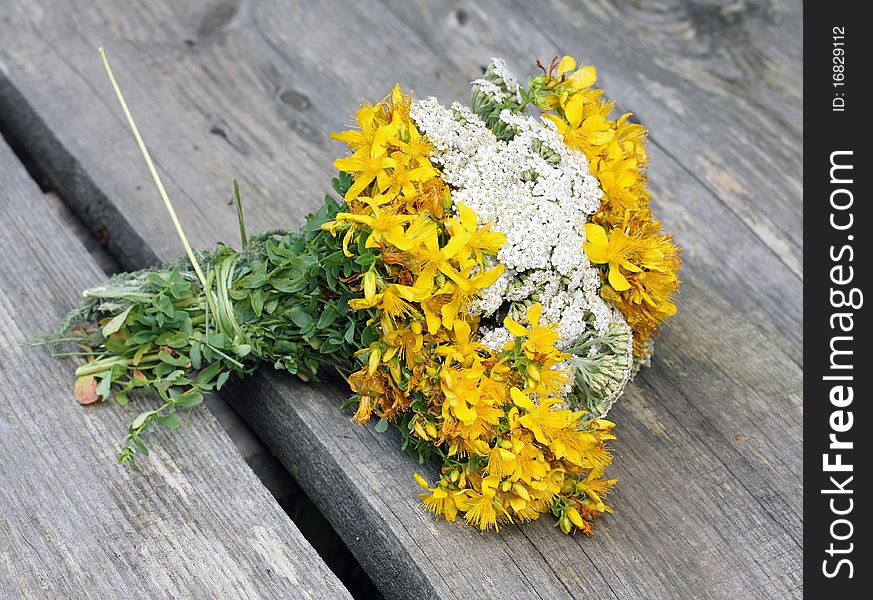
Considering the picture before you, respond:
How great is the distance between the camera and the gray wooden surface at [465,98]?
1806 mm

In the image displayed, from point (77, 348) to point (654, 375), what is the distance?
1.25 metres

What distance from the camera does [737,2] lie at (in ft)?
10.6

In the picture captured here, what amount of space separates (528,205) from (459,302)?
24 centimetres

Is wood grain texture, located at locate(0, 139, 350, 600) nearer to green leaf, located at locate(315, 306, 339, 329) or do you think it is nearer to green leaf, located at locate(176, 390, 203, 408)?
green leaf, located at locate(176, 390, 203, 408)

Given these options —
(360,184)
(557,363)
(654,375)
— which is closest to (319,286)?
(360,184)

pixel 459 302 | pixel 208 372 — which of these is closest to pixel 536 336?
pixel 459 302

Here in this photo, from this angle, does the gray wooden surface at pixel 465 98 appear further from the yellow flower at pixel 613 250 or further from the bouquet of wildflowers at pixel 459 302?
the yellow flower at pixel 613 250

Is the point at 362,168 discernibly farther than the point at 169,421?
No

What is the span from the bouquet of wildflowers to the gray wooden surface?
98 millimetres

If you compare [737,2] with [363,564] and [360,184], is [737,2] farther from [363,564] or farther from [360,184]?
[363,564]

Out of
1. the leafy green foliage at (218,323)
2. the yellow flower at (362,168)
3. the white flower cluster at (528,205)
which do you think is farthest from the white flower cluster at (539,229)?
the leafy green foliage at (218,323)

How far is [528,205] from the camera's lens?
1778mm

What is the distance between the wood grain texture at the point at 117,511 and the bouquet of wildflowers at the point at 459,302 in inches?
2.5

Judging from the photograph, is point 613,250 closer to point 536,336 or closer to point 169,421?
point 536,336
